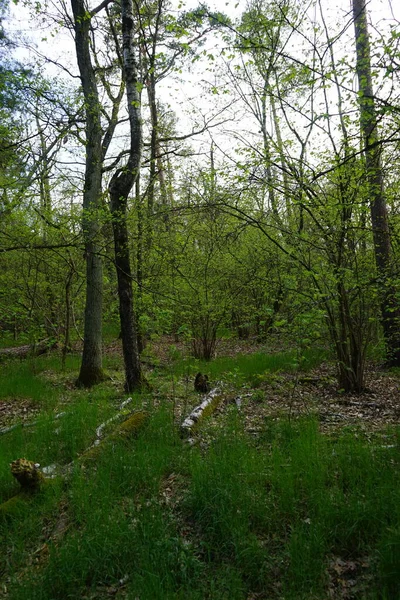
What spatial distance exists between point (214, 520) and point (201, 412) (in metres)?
2.19

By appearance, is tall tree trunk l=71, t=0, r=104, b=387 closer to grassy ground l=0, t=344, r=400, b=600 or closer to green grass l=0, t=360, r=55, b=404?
green grass l=0, t=360, r=55, b=404

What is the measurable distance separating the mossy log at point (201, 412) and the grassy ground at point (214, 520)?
0.17 m

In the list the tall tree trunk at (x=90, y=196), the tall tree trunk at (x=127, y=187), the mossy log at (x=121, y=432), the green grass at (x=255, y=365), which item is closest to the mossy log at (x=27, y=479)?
the mossy log at (x=121, y=432)

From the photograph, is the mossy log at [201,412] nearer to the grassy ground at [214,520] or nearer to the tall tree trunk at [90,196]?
the grassy ground at [214,520]

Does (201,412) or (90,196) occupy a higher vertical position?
(90,196)

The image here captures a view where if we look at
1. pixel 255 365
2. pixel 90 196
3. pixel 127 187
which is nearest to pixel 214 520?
pixel 127 187

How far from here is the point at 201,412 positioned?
501 cm

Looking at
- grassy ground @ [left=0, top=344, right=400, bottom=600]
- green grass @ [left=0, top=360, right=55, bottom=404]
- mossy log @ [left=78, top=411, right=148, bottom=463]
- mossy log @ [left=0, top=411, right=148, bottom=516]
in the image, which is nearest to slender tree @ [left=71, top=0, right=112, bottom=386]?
green grass @ [left=0, top=360, right=55, bottom=404]

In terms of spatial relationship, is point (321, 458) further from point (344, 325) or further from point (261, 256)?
point (261, 256)

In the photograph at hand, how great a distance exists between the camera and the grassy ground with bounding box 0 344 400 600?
7.72ft

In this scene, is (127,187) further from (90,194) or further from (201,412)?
(201,412)

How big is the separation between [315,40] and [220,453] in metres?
5.38

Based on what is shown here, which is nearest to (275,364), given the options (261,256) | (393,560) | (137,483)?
(261,256)

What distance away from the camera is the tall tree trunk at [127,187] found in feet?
20.0
